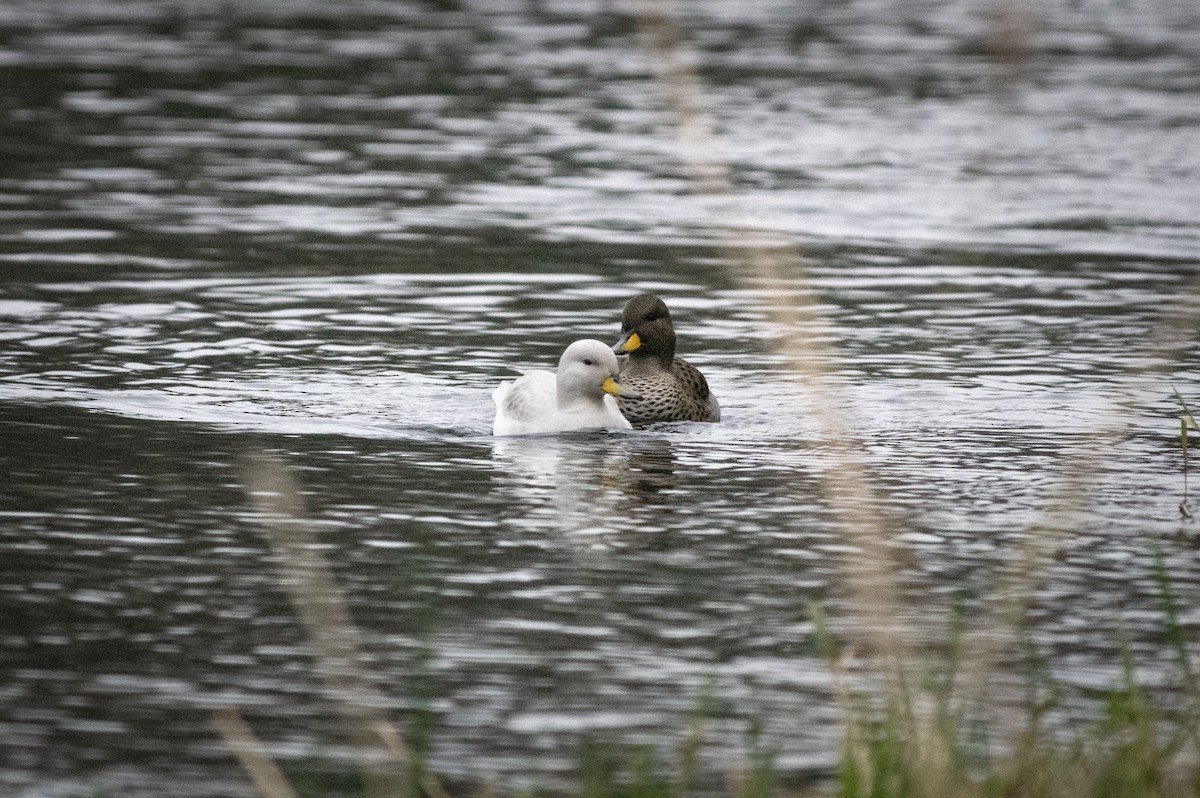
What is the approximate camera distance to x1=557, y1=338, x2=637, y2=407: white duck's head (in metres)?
11.4

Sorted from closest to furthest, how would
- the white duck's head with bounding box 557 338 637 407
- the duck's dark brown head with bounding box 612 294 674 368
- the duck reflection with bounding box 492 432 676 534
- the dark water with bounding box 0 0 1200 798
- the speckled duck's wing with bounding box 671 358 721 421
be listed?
1. the dark water with bounding box 0 0 1200 798
2. the duck reflection with bounding box 492 432 676 534
3. the white duck's head with bounding box 557 338 637 407
4. the speckled duck's wing with bounding box 671 358 721 421
5. the duck's dark brown head with bounding box 612 294 674 368

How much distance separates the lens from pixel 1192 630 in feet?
24.5

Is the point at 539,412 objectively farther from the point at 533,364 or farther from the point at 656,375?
the point at 533,364

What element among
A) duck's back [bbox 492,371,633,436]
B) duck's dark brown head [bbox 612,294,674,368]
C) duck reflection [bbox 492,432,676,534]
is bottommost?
duck reflection [bbox 492,432,676,534]

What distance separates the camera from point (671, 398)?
11672 mm

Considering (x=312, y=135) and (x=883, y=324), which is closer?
(x=883, y=324)

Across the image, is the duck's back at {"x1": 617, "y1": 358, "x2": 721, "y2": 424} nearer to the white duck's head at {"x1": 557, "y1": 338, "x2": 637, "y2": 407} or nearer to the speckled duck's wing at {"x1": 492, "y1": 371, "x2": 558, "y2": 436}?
the white duck's head at {"x1": 557, "y1": 338, "x2": 637, "y2": 407}

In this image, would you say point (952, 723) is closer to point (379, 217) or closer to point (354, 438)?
point (354, 438)

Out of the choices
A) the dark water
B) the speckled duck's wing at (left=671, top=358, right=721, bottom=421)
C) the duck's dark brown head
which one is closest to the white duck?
the dark water

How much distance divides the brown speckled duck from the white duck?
29cm

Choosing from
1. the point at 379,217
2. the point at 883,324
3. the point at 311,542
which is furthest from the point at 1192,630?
the point at 379,217

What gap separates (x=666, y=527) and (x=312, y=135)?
15428mm

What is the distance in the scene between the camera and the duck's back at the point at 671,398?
11648 mm

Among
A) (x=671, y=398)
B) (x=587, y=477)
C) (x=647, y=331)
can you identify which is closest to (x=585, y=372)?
(x=671, y=398)
